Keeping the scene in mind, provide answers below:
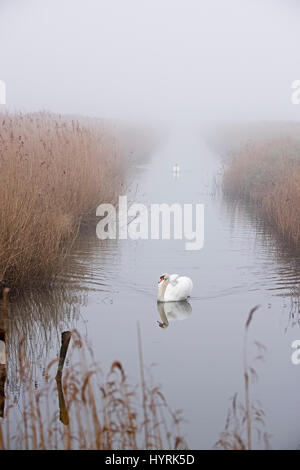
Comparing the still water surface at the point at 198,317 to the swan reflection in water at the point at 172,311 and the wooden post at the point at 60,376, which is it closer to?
the swan reflection in water at the point at 172,311

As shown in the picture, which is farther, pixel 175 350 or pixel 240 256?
pixel 240 256

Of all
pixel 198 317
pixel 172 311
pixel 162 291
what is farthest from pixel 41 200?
pixel 198 317

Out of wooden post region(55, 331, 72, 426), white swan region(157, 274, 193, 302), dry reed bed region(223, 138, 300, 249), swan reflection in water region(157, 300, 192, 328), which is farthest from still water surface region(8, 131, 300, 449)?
wooden post region(55, 331, 72, 426)

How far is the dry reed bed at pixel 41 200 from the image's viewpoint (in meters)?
8.28

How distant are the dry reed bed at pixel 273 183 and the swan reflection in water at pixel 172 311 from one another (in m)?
3.20

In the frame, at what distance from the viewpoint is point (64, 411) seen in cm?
552

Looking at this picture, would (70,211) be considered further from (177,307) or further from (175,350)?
(175,350)

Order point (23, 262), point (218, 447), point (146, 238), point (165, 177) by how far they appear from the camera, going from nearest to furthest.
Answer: point (218, 447) < point (23, 262) < point (146, 238) < point (165, 177)

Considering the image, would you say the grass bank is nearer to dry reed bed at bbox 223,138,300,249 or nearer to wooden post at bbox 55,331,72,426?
dry reed bed at bbox 223,138,300,249

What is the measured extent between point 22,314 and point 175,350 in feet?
6.35

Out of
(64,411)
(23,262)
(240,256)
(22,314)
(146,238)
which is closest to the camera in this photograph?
(64,411)

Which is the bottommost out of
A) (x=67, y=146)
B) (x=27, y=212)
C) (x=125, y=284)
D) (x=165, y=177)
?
(x=125, y=284)

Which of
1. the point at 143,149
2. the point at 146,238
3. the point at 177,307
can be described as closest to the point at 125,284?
the point at 177,307

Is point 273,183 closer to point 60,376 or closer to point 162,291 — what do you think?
point 162,291
